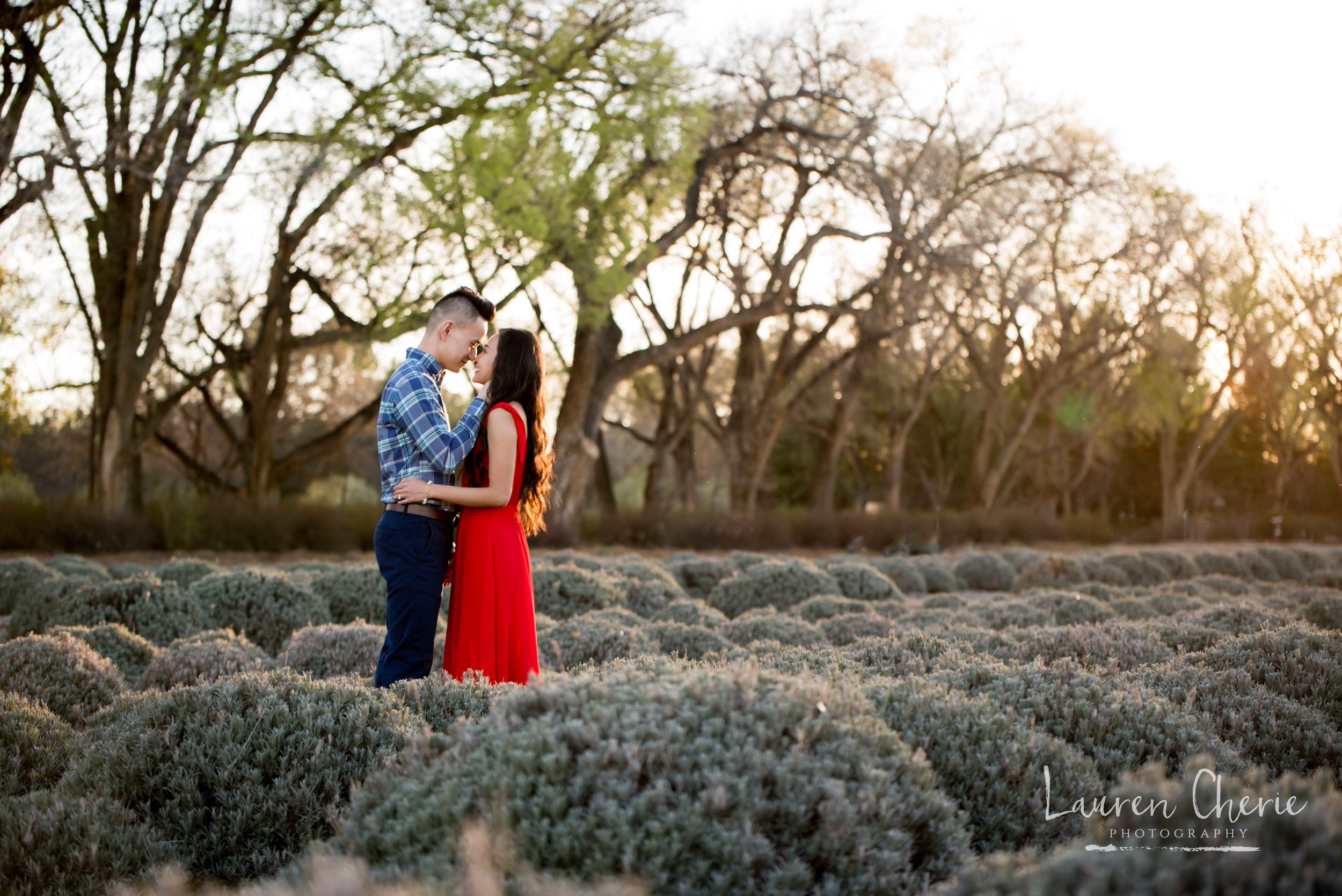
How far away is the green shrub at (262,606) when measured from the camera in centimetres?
811

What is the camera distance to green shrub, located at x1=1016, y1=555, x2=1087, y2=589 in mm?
14422

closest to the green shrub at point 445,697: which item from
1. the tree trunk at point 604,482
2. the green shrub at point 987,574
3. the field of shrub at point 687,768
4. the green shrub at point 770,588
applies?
the field of shrub at point 687,768

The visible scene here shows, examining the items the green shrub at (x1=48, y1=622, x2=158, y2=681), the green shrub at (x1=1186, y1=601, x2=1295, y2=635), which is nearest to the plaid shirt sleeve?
the green shrub at (x1=48, y1=622, x2=158, y2=681)

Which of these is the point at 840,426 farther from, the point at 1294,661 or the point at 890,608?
the point at 1294,661

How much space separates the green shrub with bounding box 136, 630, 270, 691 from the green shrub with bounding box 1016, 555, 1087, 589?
1124 cm

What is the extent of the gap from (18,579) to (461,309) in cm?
791

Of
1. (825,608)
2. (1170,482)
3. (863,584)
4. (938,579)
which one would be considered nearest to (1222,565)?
(938,579)

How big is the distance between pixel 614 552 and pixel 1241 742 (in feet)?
50.0

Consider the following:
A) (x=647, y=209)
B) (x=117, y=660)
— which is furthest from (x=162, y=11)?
(x=117, y=660)

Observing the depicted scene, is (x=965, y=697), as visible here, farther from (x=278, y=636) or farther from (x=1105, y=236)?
(x=1105, y=236)

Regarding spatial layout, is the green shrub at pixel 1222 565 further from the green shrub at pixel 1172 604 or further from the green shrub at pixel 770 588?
the green shrub at pixel 770 588

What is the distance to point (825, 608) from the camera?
8.87 meters

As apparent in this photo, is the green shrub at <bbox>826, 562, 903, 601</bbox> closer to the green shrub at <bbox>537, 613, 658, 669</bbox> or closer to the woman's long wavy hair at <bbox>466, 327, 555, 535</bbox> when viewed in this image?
the green shrub at <bbox>537, 613, 658, 669</bbox>

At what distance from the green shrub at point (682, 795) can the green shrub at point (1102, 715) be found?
3.85 ft
